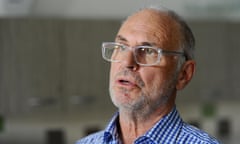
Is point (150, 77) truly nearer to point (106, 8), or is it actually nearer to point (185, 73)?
point (185, 73)

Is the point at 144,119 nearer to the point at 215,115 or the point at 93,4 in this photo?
the point at 93,4

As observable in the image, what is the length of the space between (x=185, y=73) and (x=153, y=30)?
0.45ft

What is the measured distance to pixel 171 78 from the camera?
1091mm

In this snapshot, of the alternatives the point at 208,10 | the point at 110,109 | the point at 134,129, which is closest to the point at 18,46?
the point at 110,109

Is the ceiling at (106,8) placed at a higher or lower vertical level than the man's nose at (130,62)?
higher

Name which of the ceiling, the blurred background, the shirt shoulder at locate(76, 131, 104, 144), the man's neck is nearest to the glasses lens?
the man's neck

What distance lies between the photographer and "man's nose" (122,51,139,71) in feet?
3.38

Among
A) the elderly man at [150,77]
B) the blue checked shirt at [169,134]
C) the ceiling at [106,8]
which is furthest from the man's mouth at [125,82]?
the ceiling at [106,8]

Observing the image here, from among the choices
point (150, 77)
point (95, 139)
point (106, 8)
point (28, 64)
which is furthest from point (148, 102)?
point (106, 8)

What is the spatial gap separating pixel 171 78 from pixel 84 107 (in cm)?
138

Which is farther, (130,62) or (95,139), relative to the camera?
(95,139)

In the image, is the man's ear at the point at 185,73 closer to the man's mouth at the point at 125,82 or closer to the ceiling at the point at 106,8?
the man's mouth at the point at 125,82

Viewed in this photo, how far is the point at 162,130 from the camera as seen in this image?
1063 millimetres

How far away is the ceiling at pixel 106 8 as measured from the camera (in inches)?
89.1
